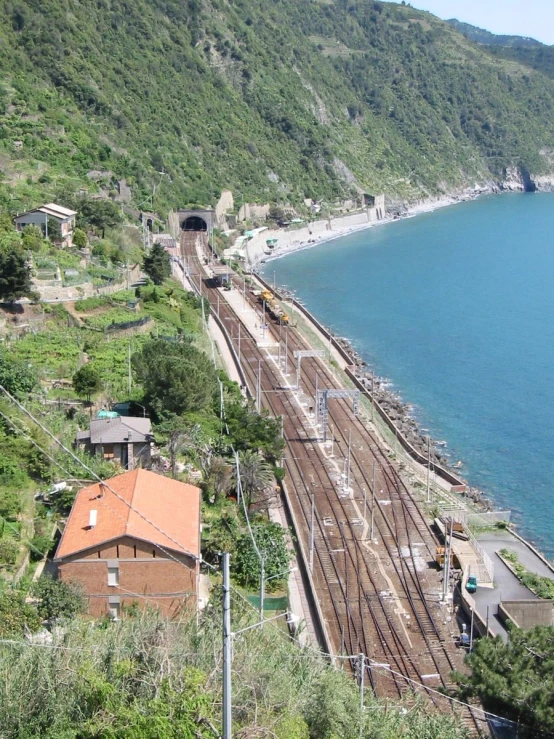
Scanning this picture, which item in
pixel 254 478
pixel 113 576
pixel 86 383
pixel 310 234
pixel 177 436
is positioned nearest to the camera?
pixel 113 576

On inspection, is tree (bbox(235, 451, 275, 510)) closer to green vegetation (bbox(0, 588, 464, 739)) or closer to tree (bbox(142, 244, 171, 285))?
green vegetation (bbox(0, 588, 464, 739))

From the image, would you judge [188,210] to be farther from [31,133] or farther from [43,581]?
[43,581]

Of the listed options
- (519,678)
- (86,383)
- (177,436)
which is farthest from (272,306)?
(519,678)

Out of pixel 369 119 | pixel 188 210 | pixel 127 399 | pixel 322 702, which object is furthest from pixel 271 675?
pixel 369 119

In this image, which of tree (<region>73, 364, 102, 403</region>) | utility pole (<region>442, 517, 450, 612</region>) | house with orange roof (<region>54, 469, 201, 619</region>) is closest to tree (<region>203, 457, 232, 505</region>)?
tree (<region>73, 364, 102, 403</region>)

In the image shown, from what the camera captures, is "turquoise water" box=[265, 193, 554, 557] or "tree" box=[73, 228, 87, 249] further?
"tree" box=[73, 228, 87, 249]

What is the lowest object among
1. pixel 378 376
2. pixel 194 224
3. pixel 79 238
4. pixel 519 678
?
pixel 378 376

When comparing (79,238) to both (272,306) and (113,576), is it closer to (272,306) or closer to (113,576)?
(272,306)
